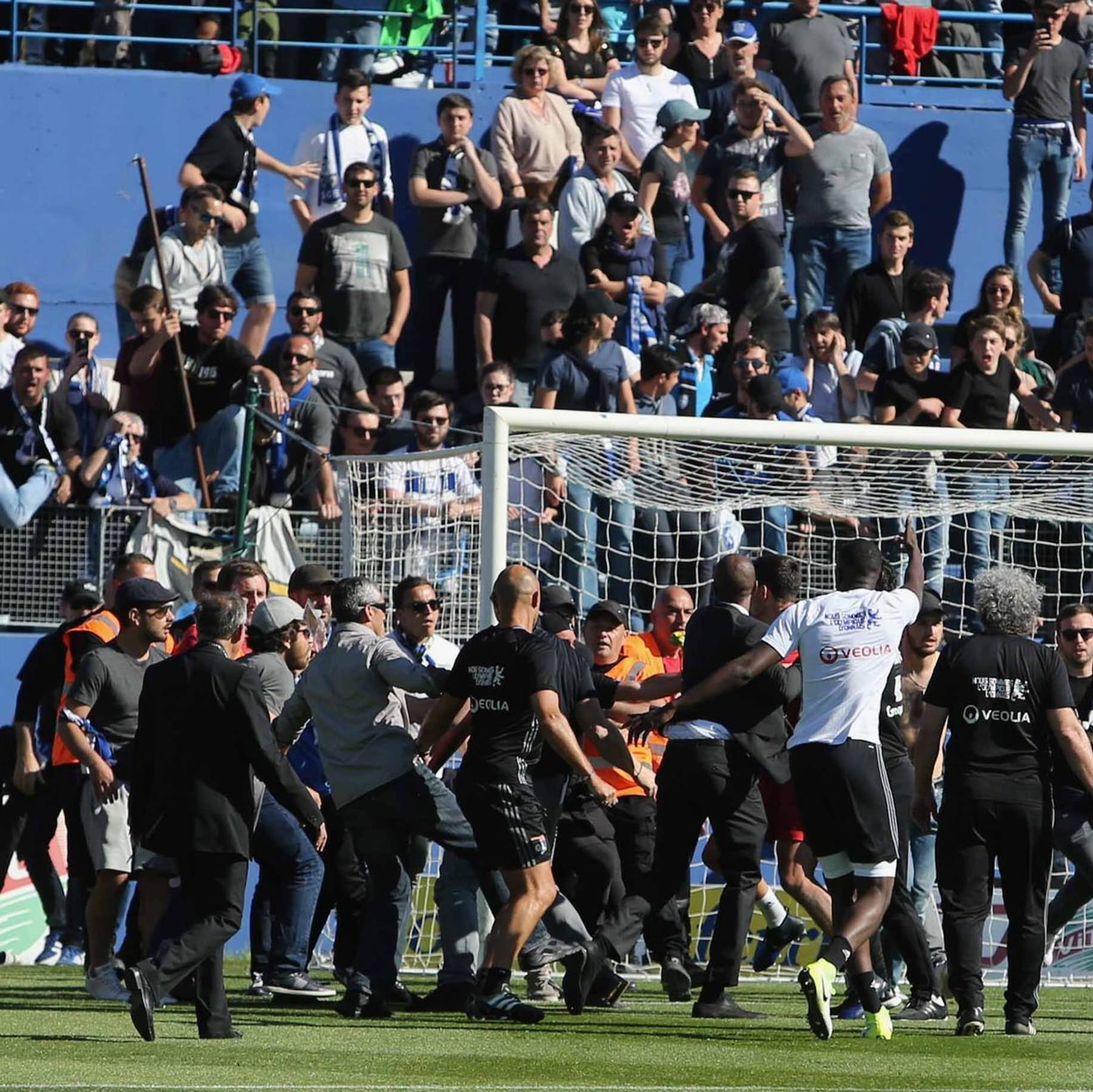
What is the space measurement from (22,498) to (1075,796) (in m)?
6.44

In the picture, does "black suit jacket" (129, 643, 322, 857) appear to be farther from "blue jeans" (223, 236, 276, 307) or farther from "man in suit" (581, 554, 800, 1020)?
"blue jeans" (223, 236, 276, 307)

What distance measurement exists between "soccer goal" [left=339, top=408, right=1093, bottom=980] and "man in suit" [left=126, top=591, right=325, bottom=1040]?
3.86 metres

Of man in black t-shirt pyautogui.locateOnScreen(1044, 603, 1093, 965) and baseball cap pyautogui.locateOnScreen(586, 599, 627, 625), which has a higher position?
baseball cap pyautogui.locateOnScreen(586, 599, 627, 625)

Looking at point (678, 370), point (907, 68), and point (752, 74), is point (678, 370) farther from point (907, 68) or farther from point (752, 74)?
point (907, 68)

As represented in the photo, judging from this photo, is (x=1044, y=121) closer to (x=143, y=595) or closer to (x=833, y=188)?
(x=833, y=188)

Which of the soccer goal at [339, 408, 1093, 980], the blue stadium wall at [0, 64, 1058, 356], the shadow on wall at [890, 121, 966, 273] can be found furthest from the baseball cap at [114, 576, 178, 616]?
the shadow on wall at [890, 121, 966, 273]

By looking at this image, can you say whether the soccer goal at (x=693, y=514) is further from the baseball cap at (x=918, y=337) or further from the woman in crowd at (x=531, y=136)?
the woman in crowd at (x=531, y=136)

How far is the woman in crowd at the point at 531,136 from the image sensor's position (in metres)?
17.3

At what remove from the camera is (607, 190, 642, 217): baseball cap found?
1622 cm

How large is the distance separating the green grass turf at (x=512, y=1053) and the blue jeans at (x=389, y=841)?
27 centimetres

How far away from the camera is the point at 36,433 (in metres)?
14.0

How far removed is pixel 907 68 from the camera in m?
20.2

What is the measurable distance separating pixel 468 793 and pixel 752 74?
994cm

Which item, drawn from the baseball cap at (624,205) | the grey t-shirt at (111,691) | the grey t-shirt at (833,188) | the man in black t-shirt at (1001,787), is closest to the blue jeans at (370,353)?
the baseball cap at (624,205)
